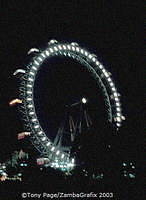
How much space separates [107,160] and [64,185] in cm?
655

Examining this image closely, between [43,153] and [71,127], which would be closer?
[43,153]

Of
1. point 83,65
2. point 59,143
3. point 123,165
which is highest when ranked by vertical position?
point 83,65

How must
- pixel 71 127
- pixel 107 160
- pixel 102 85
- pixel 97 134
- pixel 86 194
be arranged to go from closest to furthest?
pixel 86 194 → pixel 107 160 → pixel 97 134 → pixel 71 127 → pixel 102 85

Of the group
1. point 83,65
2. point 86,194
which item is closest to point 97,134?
point 83,65

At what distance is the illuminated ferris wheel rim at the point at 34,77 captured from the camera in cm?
2255

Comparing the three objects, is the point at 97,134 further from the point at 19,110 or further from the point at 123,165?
the point at 19,110

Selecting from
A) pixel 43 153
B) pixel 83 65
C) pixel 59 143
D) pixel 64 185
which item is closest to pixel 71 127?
pixel 59 143

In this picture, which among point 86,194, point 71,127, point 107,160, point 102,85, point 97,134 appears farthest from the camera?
point 102,85

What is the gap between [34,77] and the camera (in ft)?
78.1

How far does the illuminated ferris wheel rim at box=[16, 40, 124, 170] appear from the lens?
74.0 ft

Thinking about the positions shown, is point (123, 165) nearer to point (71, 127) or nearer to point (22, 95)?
point (71, 127)

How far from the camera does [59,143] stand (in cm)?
2383

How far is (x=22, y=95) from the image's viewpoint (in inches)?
907

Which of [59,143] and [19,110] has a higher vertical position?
[19,110]
